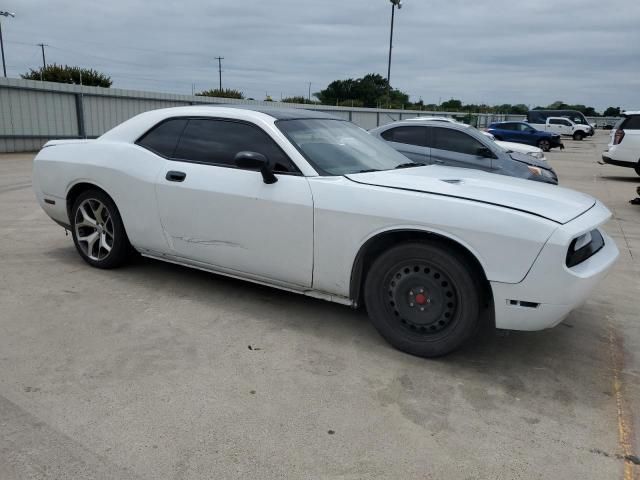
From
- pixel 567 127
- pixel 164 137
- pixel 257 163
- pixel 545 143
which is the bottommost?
pixel 545 143

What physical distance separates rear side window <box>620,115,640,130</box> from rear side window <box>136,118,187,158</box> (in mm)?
12285

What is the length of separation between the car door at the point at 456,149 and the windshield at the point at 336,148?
4.69 m

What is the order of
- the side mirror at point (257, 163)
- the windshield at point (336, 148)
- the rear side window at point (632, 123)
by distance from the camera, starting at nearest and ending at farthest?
the side mirror at point (257, 163) < the windshield at point (336, 148) < the rear side window at point (632, 123)

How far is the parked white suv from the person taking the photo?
12.9 m

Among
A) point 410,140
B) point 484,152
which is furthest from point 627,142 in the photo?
point 410,140

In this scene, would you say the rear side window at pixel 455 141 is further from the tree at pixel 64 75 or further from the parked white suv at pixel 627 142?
the tree at pixel 64 75

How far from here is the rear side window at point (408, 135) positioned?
363 inches

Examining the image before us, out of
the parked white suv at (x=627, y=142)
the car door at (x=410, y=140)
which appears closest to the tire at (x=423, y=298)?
the car door at (x=410, y=140)

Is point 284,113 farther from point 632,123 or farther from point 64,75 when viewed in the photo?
point 64,75

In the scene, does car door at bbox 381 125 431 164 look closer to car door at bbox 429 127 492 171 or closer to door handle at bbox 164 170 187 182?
car door at bbox 429 127 492 171

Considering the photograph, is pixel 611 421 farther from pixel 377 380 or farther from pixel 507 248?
pixel 377 380

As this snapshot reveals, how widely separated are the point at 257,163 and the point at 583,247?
2.11m

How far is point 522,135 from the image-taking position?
2558 cm

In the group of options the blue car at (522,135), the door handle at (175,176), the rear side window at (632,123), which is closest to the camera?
the door handle at (175,176)
